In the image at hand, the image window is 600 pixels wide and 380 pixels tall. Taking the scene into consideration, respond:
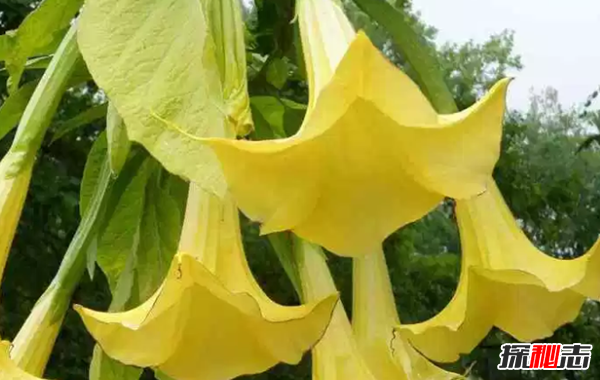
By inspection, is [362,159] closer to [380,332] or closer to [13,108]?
[380,332]

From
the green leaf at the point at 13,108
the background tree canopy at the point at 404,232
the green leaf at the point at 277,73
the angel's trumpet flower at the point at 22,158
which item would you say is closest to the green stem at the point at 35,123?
the angel's trumpet flower at the point at 22,158

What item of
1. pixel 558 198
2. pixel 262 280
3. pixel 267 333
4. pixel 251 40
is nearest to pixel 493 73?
pixel 558 198

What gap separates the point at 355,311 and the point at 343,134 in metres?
0.21

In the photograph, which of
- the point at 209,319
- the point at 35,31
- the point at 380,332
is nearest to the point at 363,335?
the point at 380,332

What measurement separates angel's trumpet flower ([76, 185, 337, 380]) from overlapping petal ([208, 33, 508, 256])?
0.04 metres

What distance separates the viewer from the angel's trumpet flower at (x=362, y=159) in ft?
1.01

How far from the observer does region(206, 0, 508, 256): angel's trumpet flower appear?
31 cm

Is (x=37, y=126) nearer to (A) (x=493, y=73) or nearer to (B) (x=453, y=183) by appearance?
(B) (x=453, y=183)

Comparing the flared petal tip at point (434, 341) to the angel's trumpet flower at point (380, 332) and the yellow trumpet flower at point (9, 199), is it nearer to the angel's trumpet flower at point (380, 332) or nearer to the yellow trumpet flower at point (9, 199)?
the angel's trumpet flower at point (380, 332)

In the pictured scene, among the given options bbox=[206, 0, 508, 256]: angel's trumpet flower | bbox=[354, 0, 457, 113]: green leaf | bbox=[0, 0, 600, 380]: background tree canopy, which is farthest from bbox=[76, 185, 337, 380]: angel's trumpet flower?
bbox=[0, 0, 600, 380]: background tree canopy

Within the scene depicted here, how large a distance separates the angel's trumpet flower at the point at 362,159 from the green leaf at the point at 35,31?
0.75 feet

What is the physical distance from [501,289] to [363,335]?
0.29ft

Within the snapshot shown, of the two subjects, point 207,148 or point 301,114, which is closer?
point 207,148

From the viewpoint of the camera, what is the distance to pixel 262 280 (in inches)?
88.0
